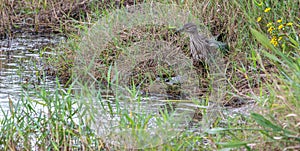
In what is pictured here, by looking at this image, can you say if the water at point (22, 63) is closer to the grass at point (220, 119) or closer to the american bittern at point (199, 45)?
the grass at point (220, 119)

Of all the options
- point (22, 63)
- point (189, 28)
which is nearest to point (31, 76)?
point (22, 63)

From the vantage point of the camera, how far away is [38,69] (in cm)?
698

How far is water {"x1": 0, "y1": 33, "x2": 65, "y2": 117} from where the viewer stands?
6.21m

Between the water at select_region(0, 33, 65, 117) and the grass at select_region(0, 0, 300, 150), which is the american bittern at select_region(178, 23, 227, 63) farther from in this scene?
the water at select_region(0, 33, 65, 117)

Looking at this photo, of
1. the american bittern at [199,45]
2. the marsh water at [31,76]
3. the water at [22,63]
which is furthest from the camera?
the american bittern at [199,45]

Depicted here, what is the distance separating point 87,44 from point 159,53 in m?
0.75

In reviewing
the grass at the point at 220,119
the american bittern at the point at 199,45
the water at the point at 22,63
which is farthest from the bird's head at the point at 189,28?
the water at the point at 22,63

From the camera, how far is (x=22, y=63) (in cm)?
727

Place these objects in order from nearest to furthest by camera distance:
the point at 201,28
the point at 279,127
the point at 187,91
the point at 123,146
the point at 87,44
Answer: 1. the point at 279,127
2. the point at 123,146
3. the point at 187,91
4. the point at 87,44
5. the point at 201,28

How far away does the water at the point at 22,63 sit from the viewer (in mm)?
6209

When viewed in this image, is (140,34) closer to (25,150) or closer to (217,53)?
(217,53)

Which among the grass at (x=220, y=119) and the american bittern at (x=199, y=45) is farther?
the american bittern at (x=199, y=45)

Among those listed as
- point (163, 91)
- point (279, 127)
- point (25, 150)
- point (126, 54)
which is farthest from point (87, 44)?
point (279, 127)

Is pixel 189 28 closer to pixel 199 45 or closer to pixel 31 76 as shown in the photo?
pixel 199 45
